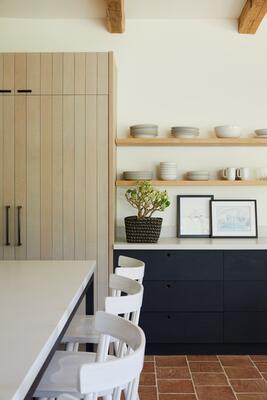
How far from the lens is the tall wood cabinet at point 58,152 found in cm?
355

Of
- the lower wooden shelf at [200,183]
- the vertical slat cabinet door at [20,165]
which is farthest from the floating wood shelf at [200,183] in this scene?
the vertical slat cabinet door at [20,165]

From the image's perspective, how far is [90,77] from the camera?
354 centimetres

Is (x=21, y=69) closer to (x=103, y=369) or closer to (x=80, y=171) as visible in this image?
(x=80, y=171)

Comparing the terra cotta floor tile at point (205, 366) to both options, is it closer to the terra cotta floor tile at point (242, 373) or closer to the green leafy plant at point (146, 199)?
the terra cotta floor tile at point (242, 373)

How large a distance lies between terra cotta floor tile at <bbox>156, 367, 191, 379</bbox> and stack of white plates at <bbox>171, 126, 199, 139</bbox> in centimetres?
191

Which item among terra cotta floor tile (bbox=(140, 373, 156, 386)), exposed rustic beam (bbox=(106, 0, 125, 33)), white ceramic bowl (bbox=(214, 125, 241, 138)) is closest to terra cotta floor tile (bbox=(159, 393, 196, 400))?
terra cotta floor tile (bbox=(140, 373, 156, 386))

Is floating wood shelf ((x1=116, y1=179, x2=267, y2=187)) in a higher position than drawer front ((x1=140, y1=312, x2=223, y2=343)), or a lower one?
higher

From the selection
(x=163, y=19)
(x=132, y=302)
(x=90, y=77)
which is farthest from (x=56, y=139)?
(x=132, y=302)

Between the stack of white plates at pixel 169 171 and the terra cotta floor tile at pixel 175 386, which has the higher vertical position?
the stack of white plates at pixel 169 171

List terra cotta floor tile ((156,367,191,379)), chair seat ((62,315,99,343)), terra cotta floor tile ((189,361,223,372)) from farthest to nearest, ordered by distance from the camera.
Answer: terra cotta floor tile ((189,361,223,372)), terra cotta floor tile ((156,367,191,379)), chair seat ((62,315,99,343))

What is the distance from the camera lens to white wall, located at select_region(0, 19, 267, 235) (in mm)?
4129

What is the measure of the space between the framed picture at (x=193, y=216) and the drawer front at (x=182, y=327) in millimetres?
782

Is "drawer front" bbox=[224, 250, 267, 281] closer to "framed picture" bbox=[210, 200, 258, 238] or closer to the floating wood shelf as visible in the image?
"framed picture" bbox=[210, 200, 258, 238]

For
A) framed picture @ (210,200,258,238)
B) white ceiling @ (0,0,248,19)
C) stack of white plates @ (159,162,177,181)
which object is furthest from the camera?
framed picture @ (210,200,258,238)
